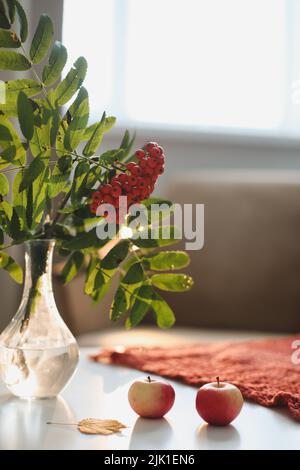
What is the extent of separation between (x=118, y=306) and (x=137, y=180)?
0.67ft

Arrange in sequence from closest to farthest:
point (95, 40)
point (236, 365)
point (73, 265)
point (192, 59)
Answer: point (73, 265)
point (236, 365)
point (95, 40)
point (192, 59)

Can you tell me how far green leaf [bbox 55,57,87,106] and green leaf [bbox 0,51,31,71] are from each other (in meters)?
0.06

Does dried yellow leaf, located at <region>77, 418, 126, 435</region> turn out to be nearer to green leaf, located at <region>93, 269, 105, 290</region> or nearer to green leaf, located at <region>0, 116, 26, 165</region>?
green leaf, located at <region>93, 269, 105, 290</region>

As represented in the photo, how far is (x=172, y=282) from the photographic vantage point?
0.99 m

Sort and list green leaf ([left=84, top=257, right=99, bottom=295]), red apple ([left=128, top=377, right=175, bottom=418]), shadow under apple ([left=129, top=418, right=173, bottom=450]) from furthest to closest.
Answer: green leaf ([left=84, top=257, right=99, bottom=295]), red apple ([left=128, top=377, right=175, bottom=418]), shadow under apple ([left=129, top=418, right=173, bottom=450])

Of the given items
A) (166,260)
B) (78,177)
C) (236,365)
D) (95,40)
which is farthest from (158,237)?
(95,40)

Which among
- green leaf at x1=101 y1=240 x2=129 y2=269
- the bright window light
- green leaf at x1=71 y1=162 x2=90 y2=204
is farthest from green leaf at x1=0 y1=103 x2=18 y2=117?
the bright window light

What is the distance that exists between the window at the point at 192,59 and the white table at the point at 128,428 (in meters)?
1.71

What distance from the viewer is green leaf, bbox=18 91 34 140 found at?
82 cm

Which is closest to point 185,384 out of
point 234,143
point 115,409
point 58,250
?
point 115,409

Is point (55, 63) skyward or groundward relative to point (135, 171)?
skyward

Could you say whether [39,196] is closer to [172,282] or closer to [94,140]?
[94,140]

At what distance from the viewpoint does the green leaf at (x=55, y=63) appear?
0.88 m

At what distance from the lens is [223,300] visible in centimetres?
195
